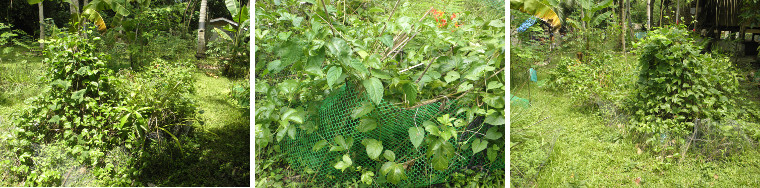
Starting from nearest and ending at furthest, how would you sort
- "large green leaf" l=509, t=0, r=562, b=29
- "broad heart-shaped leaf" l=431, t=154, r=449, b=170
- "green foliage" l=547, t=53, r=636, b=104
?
"broad heart-shaped leaf" l=431, t=154, r=449, b=170 < "large green leaf" l=509, t=0, r=562, b=29 < "green foliage" l=547, t=53, r=636, b=104

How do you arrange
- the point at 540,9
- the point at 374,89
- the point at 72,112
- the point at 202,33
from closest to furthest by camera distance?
the point at 374,89
the point at 540,9
the point at 72,112
the point at 202,33

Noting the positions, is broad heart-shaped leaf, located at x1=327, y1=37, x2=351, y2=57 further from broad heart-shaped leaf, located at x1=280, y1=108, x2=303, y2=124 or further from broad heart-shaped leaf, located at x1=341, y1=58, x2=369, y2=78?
broad heart-shaped leaf, located at x1=280, y1=108, x2=303, y2=124

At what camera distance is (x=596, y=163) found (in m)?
2.38

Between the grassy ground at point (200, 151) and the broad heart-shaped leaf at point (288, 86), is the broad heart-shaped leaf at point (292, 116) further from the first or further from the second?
the grassy ground at point (200, 151)

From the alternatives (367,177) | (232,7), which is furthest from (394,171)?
(232,7)

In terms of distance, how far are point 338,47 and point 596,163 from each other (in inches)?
69.6

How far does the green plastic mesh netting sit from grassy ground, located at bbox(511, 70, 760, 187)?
1.09ft

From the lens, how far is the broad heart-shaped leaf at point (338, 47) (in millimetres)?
1347

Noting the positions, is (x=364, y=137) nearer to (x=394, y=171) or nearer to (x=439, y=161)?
(x=394, y=171)

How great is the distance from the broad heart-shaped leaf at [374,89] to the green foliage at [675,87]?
1916 mm

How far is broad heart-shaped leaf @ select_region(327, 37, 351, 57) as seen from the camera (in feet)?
4.42

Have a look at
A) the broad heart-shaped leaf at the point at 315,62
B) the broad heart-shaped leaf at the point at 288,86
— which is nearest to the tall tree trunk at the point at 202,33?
the broad heart-shaped leaf at the point at 288,86

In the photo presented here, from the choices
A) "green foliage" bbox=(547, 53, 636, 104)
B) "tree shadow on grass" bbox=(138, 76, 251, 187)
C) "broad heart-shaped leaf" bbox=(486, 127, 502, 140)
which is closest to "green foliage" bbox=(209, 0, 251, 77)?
"tree shadow on grass" bbox=(138, 76, 251, 187)

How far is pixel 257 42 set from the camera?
1.90 meters
